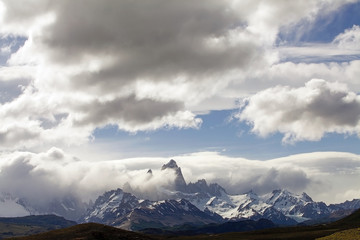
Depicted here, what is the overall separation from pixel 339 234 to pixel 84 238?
375 feet

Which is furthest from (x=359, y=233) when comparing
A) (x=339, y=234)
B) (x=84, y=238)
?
(x=84, y=238)

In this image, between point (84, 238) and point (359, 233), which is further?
point (84, 238)

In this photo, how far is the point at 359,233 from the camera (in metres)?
170

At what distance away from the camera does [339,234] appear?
595 feet

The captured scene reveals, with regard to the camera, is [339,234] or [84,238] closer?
[339,234]

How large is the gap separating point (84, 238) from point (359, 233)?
4736 inches

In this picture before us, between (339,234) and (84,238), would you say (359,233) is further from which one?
(84,238)

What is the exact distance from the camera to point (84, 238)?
19712cm

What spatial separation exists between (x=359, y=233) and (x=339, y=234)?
12.0 meters
